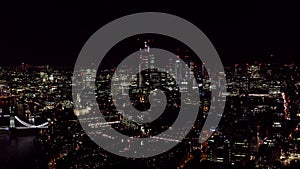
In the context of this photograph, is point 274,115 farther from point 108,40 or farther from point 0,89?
point 0,89

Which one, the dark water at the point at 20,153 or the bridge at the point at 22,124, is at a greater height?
the bridge at the point at 22,124

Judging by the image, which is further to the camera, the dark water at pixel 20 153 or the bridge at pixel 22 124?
the bridge at pixel 22 124

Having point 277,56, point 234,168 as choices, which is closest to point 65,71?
point 277,56

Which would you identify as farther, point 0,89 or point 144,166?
point 0,89

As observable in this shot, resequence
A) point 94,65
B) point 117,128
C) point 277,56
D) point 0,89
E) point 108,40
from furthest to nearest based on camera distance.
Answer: point 0,89, point 94,65, point 277,56, point 117,128, point 108,40

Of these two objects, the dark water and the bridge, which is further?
the bridge

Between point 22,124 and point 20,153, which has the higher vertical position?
point 22,124

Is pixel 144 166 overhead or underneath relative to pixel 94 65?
underneath

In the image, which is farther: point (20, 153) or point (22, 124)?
point (22, 124)
